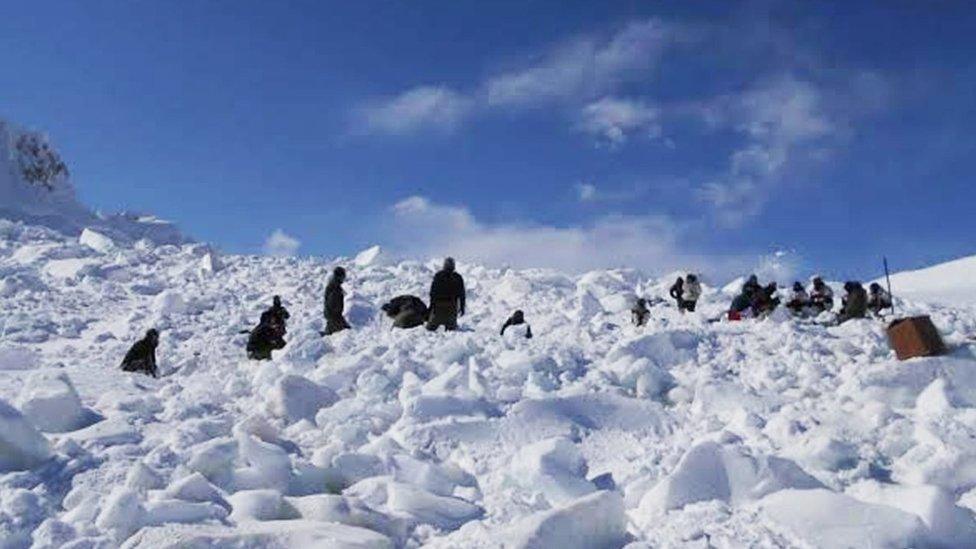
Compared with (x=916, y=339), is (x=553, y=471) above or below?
below

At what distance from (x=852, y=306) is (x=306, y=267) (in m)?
16.0

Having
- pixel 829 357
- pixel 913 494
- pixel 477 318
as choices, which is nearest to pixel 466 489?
pixel 913 494

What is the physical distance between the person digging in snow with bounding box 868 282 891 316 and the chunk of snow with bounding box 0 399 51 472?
13.2 meters

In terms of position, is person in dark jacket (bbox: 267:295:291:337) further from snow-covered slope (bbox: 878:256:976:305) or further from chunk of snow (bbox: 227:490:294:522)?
snow-covered slope (bbox: 878:256:976:305)

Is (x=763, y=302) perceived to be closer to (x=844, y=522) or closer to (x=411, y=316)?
(x=411, y=316)

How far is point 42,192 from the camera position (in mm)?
53406

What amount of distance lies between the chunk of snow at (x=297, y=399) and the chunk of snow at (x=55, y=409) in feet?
4.68

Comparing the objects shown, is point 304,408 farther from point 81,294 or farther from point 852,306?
point 81,294

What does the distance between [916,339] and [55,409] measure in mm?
7286

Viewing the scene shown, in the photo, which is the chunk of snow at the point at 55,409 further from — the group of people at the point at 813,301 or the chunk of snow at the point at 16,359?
the group of people at the point at 813,301

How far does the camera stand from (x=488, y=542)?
Result: 5.31 m

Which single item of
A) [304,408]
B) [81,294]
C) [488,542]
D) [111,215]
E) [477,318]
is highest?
[111,215]

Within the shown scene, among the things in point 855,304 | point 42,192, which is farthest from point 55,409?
point 42,192

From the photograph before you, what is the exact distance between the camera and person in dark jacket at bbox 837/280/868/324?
1462 cm
